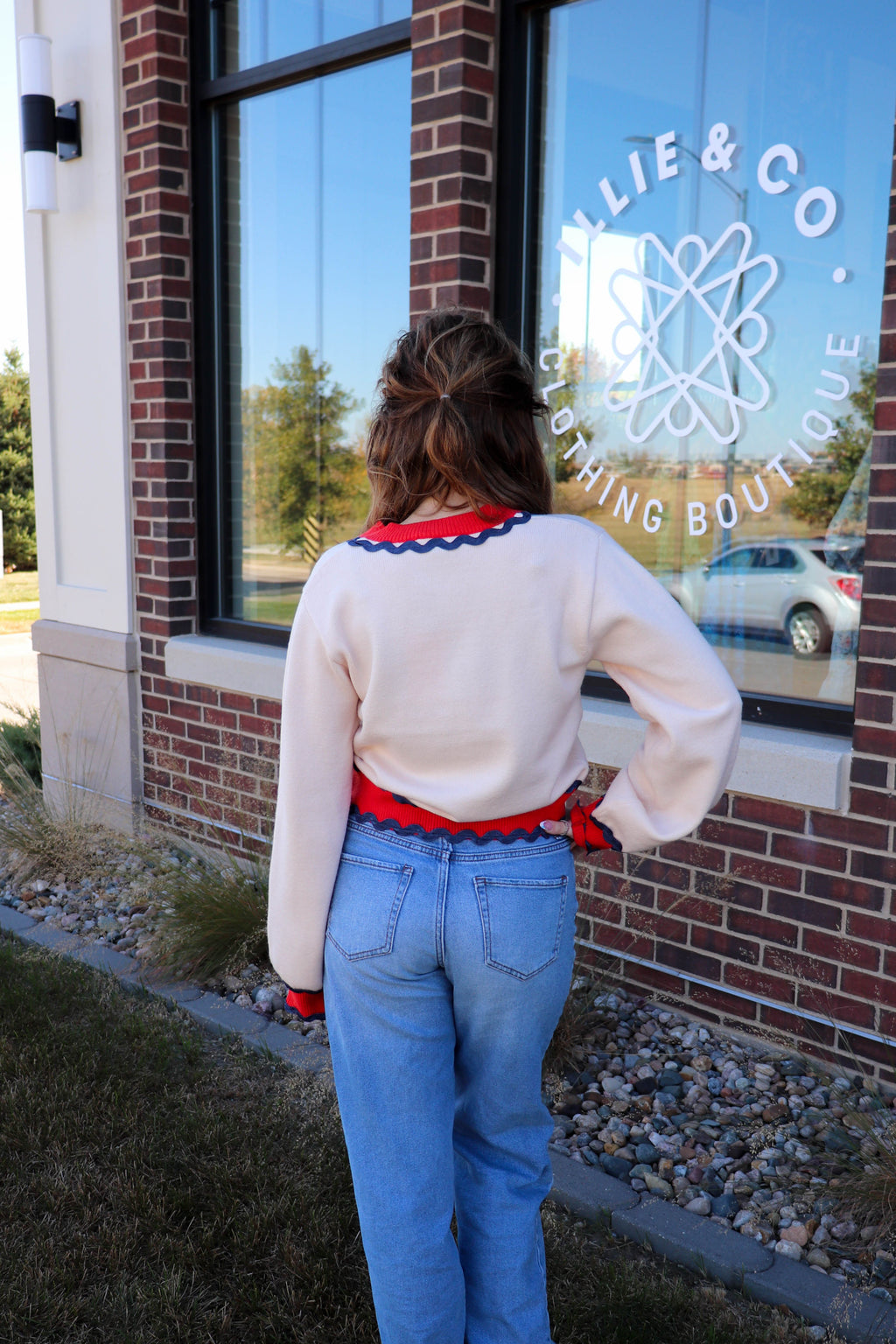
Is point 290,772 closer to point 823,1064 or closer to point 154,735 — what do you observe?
point 823,1064

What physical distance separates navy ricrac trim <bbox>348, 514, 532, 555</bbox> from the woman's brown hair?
5 cm

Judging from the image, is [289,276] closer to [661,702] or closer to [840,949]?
[840,949]

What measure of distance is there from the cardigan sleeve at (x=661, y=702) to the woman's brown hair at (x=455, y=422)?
0.62 feet

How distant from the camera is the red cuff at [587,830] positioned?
1884 millimetres

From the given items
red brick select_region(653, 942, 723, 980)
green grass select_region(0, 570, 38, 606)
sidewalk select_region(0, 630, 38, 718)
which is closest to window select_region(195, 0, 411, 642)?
red brick select_region(653, 942, 723, 980)

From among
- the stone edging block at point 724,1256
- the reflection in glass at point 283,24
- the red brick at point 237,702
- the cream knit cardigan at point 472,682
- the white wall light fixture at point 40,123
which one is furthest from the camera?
the white wall light fixture at point 40,123

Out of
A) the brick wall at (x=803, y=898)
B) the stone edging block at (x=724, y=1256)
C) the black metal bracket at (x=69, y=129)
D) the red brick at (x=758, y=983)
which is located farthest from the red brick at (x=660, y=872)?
the black metal bracket at (x=69, y=129)

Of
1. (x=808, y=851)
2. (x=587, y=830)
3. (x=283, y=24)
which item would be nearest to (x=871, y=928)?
(x=808, y=851)

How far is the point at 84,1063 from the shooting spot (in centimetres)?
344

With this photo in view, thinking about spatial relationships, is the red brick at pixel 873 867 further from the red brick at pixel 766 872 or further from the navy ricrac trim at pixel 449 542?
the navy ricrac trim at pixel 449 542

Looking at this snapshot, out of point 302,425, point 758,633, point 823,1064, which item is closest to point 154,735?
point 302,425

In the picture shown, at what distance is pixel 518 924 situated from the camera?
177 centimetres

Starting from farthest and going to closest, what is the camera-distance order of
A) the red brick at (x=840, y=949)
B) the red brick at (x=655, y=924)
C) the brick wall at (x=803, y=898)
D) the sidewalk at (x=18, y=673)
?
the sidewalk at (x=18, y=673)
the red brick at (x=655, y=924)
the red brick at (x=840, y=949)
the brick wall at (x=803, y=898)

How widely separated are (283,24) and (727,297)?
259 centimetres
